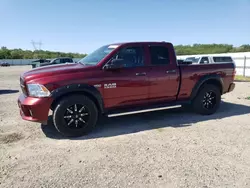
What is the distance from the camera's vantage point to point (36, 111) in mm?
4219

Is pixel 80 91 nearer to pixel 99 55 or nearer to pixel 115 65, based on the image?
pixel 115 65

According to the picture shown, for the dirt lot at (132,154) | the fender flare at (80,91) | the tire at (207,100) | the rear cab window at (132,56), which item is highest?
the rear cab window at (132,56)

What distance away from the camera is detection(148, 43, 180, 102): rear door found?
5.28m

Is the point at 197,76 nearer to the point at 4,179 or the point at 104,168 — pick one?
the point at 104,168

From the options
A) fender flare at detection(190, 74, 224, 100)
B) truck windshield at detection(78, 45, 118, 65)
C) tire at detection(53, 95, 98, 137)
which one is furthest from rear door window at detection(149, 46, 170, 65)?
tire at detection(53, 95, 98, 137)

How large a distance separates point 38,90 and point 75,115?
89 cm

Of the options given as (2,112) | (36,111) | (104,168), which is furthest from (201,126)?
(2,112)

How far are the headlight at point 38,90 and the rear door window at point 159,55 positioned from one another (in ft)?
8.43

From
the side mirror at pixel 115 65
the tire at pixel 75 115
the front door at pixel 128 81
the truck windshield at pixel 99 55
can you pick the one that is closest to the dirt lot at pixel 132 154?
the tire at pixel 75 115

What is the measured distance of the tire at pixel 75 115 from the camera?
437 centimetres

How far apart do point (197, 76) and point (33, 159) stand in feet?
14.7

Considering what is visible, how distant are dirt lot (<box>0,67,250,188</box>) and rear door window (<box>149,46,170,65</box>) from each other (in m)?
1.51

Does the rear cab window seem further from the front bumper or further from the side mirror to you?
the front bumper

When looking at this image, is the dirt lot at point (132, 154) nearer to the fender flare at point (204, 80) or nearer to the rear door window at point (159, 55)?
the fender flare at point (204, 80)
